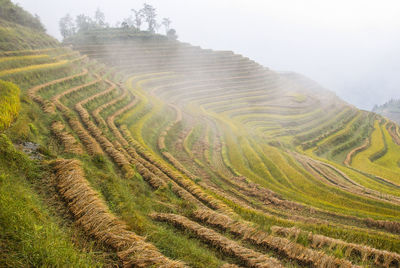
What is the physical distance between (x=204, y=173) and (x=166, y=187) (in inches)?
317

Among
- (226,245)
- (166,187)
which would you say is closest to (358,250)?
(226,245)

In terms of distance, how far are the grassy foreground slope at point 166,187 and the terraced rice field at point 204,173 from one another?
79 mm

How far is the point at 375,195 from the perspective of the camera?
21094mm

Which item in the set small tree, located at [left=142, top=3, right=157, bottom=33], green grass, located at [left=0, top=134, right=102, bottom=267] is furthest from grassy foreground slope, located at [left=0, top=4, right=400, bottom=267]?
small tree, located at [left=142, top=3, right=157, bottom=33]

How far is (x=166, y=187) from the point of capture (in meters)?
13.1

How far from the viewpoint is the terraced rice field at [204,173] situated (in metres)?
7.23

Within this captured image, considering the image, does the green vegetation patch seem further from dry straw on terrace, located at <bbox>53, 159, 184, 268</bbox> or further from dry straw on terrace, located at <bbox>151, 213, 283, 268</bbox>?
dry straw on terrace, located at <bbox>151, 213, 283, 268</bbox>

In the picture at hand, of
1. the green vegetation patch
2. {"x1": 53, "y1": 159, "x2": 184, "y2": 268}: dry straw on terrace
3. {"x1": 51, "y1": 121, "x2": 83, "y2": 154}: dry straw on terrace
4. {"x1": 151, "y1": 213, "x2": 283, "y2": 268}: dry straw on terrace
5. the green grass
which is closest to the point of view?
the green grass

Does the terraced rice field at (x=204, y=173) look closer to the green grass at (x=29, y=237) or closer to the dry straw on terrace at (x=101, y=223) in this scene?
the dry straw on terrace at (x=101, y=223)

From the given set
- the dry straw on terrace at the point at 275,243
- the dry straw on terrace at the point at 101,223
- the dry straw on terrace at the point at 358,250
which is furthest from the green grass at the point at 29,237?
the dry straw on terrace at the point at 358,250

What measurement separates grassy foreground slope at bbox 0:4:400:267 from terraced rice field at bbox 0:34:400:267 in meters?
0.08

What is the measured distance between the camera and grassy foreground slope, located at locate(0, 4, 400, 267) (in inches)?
233

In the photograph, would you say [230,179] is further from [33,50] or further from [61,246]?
[33,50]

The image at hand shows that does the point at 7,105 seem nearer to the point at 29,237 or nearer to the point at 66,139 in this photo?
the point at 66,139
